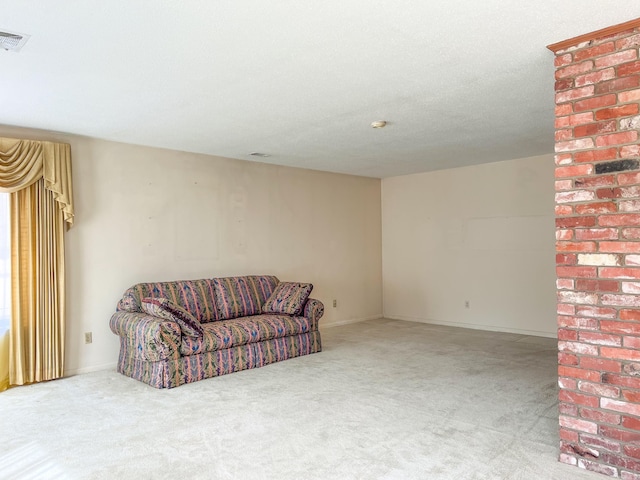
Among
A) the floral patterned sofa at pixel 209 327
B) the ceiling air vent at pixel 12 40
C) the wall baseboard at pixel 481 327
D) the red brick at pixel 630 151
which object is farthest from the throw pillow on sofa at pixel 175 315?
the wall baseboard at pixel 481 327

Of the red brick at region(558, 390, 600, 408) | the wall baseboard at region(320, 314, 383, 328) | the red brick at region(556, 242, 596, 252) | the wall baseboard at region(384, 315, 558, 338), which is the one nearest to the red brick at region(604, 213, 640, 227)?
the red brick at region(556, 242, 596, 252)

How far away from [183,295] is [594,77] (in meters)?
4.07

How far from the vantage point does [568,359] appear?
2467 millimetres

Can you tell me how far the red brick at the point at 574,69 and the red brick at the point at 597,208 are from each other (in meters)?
0.73

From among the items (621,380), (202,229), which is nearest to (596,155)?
(621,380)

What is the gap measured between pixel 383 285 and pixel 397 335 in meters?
1.75

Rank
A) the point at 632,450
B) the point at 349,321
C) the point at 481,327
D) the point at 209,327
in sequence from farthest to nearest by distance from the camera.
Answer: the point at 349,321, the point at 481,327, the point at 209,327, the point at 632,450

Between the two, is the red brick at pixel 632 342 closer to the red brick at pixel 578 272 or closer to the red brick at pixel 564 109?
the red brick at pixel 578 272

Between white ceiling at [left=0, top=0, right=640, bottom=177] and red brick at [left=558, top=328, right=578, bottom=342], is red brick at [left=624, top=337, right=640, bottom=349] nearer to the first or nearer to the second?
red brick at [left=558, top=328, right=578, bottom=342]

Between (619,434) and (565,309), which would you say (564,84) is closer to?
(565,309)

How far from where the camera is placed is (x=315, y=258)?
22.2ft

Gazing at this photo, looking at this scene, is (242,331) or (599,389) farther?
(242,331)

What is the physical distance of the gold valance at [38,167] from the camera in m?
3.97

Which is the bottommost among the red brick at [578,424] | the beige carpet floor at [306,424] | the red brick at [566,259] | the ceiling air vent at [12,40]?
the beige carpet floor at [306,424]
